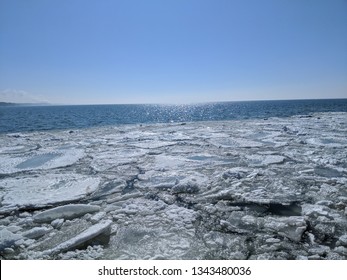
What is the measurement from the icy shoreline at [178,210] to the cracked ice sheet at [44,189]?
19mm

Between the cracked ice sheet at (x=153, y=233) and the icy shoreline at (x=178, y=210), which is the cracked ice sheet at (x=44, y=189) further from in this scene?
the cracked ice sheet at (x=153, y=233)

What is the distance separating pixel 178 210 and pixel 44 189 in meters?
2.63

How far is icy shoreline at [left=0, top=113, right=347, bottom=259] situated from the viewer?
88.6 inches

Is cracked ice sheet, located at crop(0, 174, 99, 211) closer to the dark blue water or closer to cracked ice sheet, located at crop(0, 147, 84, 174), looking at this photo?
cracked ice sheet, located at crop(0, 147, 84, 174)

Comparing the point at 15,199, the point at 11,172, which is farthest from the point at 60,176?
the point at 11,172

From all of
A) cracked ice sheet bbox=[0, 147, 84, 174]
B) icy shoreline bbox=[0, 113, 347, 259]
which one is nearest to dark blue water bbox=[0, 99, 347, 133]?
cracked ice sheet bbox=[0, 147, 84, 174]

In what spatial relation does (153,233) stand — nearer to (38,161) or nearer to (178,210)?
(178,210)

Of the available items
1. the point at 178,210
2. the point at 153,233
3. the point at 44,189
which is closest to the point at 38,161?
the point at 44,189

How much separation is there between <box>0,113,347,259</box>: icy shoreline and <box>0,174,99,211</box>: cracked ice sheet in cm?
2

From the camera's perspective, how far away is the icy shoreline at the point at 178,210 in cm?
225

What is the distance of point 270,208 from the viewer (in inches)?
120

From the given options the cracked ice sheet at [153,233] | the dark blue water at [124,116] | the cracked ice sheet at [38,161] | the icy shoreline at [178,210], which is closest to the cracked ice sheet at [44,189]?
the icy shoreline at [178,210]

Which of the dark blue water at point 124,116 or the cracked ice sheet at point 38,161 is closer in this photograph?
the cracked ice sheet at point 38,161
